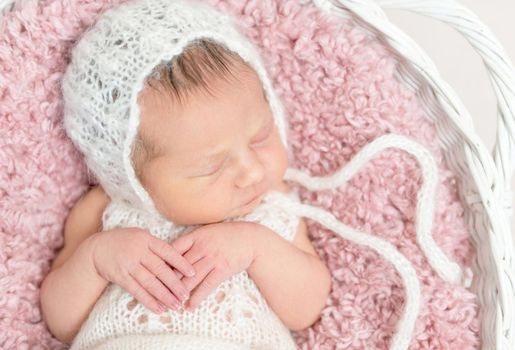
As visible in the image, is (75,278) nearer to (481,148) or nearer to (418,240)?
(418,240)

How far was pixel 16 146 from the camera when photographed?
138 cm

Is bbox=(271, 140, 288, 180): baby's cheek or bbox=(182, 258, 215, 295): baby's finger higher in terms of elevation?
bbox=(271, 140, 288, 180): baby's cheek

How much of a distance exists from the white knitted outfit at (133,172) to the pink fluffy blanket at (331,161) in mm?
37

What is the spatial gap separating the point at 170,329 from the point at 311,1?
0.53 metres

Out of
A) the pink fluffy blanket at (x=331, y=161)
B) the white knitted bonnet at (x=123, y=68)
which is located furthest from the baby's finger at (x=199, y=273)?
the pink fluffy blanket at (x=331, y=161)

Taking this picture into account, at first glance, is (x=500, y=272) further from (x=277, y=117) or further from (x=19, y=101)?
(x=19, y=101)

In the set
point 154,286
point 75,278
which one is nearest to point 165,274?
point 154,286

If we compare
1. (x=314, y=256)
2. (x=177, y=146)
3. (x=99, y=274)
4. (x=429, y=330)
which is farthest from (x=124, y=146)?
(x=429, y=330)

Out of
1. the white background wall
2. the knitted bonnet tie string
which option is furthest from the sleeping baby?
the white background wall

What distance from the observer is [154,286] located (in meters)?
1.27

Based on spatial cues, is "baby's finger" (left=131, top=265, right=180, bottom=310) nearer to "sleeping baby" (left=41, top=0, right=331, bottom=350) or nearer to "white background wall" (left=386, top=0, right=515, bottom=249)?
"sleeping baby" (left=41, top=0, right=331, bottom=350)

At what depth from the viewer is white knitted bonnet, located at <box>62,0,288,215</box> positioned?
48.4 inches

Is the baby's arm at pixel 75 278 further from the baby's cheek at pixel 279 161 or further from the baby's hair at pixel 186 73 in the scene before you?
the baby's cheek at pixel 279 161

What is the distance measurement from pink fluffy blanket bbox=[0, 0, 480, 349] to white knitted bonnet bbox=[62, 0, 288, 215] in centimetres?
6
